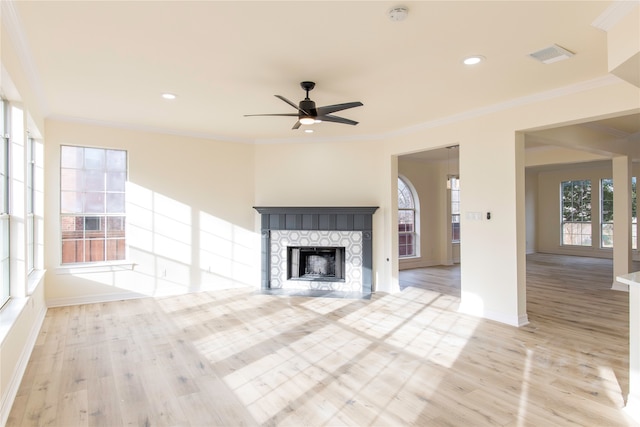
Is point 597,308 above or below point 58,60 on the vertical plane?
below

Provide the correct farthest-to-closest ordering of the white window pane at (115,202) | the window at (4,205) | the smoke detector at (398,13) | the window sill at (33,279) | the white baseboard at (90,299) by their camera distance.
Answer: the white window pane at (115,202) → the white baseboard at (90,299) → the window sill at (33,279) → the window at (4,205) → the smoke detector at (398,13)

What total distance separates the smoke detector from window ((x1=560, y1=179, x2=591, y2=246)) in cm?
1074

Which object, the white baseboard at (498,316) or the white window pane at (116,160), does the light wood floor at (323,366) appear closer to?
the white baseboard at (498,316)

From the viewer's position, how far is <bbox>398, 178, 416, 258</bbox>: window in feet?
27.9

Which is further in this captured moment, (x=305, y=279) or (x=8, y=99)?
(x=305, y=279)

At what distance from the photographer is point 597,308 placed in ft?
→ 16.2

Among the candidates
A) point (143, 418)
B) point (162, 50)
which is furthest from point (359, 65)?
point (143, 418)

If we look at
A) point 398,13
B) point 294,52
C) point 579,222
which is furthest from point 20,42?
point 579,222

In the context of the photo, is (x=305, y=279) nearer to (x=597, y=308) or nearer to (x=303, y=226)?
(x=303, y=226)

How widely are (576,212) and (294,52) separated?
11029mm

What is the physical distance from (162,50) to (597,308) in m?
6.01

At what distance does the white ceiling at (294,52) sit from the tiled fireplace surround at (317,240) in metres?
1.97

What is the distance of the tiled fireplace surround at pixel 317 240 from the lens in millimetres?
5918

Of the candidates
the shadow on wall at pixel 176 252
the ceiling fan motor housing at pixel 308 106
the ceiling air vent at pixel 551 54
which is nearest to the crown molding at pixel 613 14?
the ceiling air vent at pixel 551 54
